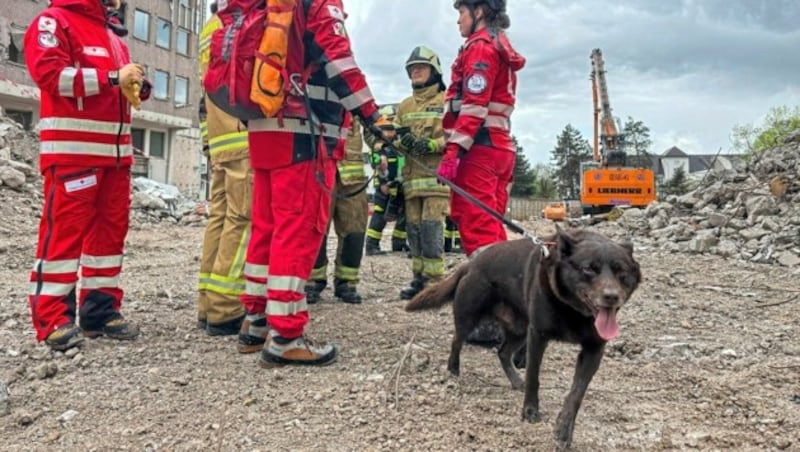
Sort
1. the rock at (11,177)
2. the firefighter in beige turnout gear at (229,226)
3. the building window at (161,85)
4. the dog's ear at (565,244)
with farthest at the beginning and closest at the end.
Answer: the building window at (161,85) → the rock at (11,177) → the firefighter in beige turnout gear at (229,226) → the dog's ear at (565,244)

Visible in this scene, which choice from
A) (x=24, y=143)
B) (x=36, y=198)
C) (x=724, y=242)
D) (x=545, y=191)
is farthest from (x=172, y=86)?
(x=545, y=191)

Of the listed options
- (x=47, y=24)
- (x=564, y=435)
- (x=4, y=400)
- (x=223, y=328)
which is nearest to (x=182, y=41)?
(x=47, y=24)

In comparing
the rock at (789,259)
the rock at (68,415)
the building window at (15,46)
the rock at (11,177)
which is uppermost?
the building window at (15,46)

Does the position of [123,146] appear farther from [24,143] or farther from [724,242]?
[24,143]

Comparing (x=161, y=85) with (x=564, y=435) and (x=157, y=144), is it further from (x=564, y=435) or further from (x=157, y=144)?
(x=564, y=435)

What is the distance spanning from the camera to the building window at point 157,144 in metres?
35.4

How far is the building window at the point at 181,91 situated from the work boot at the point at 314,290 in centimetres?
3376

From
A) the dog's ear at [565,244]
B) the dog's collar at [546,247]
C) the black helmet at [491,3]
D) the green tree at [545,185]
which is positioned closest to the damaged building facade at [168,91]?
the black helmet at [491,3]

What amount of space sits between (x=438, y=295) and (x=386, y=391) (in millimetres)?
738

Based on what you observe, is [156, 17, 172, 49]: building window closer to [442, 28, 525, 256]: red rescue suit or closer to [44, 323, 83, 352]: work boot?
[442, 28, 525, 256]: red rescue suit

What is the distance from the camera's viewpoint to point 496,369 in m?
3.44

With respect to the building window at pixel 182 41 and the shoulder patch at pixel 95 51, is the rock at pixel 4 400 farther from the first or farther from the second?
the building window at pixel 182 41

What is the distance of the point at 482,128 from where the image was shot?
4270mm

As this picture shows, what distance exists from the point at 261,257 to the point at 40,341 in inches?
53.8
